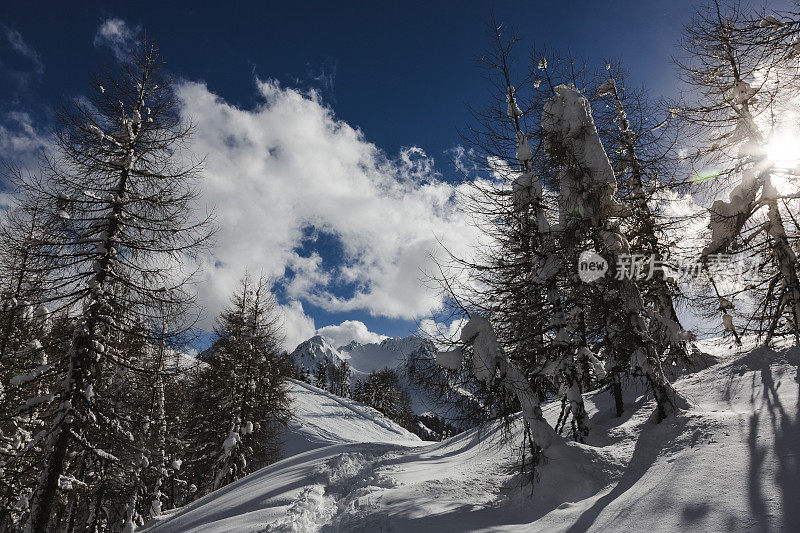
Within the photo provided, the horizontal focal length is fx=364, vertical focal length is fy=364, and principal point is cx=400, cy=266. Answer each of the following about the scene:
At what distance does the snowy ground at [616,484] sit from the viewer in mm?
4039

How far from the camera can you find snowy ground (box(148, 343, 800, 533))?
4.04 metres

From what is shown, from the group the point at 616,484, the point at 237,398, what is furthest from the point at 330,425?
the point at 616,484

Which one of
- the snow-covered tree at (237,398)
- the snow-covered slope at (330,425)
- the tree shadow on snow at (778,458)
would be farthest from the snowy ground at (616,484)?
the snow-covered slope at (330,425)

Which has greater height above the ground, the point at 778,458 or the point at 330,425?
the point at 778,458

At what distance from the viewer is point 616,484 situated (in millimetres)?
5633

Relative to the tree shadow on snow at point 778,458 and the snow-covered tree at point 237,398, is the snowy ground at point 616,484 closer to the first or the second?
the tree shadow on snow at point 778,458

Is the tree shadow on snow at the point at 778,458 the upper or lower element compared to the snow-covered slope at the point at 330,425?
upper

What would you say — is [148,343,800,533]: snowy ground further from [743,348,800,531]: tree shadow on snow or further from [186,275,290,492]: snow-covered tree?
[186,275,290,492]: snow-covered tree

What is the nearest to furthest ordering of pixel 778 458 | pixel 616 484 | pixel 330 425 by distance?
pixel 778 458 < pixel 616 484 < pixel 330 425

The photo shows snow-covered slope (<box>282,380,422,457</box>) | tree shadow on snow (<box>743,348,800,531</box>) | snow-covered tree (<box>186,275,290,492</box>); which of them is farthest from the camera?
snow-covered slope (<box>282,380,422,457</box>)

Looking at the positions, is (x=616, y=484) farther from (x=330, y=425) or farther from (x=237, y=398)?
(x=330, y=425)

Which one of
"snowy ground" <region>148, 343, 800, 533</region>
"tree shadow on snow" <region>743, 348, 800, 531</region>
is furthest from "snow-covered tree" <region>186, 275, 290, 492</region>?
"tree shadow on snow" <region>743, 348, 800, 531</region>

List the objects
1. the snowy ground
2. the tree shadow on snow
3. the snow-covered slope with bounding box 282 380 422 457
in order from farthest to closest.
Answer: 1. the snow-covered slope with bounding box 282 380 422 457
2. the snowy ground
3. the tree shadow on snow

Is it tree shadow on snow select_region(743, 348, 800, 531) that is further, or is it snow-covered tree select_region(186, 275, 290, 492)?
snow-covered tree select_region(186, 275, 290, 492)
